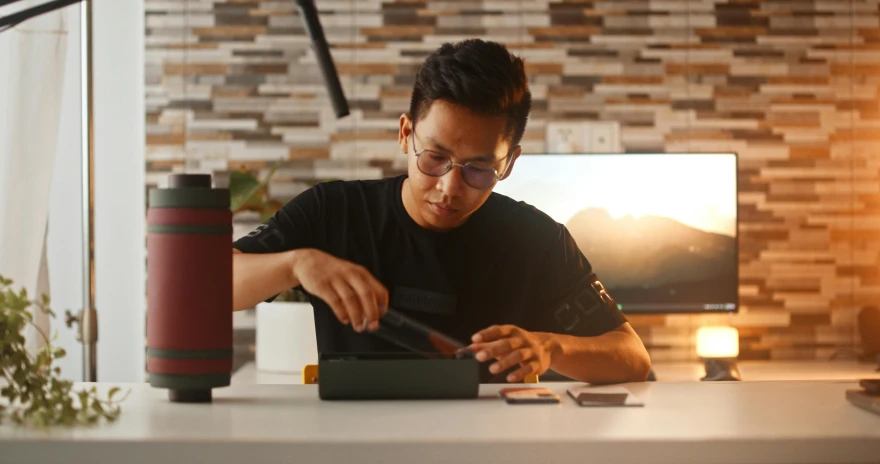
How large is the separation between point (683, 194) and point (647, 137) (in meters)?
0.29


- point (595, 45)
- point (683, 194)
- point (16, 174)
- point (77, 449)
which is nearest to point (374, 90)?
point (595, 45)

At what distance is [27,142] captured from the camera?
2346 mm

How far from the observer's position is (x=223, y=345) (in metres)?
1.11

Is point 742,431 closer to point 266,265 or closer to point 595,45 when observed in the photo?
point 266,265

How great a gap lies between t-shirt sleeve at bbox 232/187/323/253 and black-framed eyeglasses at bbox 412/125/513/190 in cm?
36

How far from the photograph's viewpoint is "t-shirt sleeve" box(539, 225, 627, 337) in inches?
69.5

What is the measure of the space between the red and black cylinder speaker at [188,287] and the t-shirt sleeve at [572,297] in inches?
33.7

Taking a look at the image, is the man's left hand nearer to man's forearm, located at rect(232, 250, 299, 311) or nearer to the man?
the man

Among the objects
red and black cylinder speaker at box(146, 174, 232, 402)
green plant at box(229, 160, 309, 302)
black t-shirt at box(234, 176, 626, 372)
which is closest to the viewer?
red and black cylinder speaker at box(146, 174, 232, 402)

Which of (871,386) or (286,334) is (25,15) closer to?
(871,386)

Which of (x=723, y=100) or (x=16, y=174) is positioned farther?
(x=723, y=100)

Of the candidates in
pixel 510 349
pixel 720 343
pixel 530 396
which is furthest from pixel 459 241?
pixel 720 343

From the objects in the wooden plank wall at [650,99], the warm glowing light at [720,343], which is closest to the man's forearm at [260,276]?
the wooden plank wall at [650,99]

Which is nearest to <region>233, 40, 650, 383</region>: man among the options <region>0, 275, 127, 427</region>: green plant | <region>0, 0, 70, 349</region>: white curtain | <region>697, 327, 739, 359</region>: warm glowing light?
<region>0, 275, 127, 427</region>: green plant
